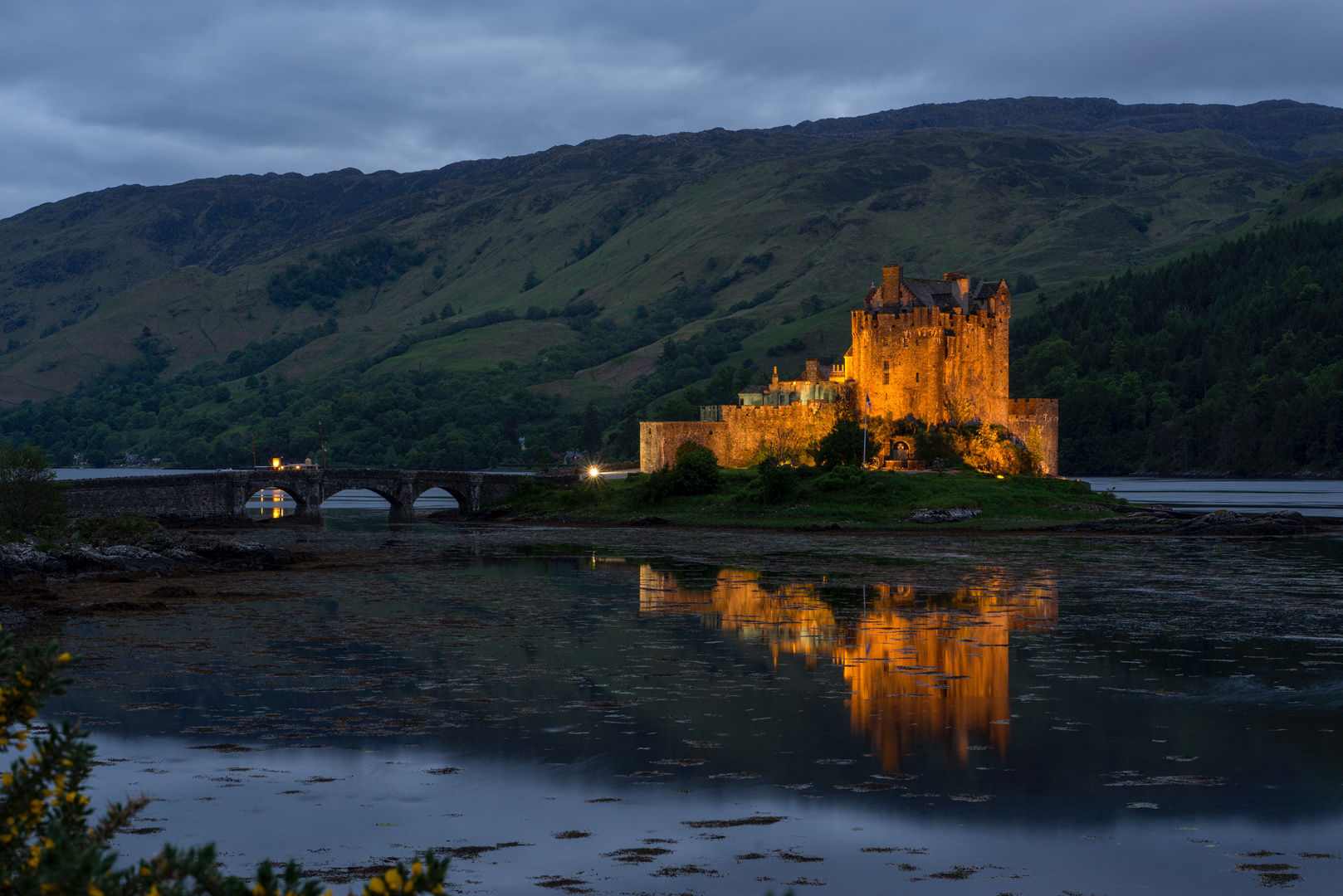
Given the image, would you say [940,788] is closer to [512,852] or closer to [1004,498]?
[512,852]

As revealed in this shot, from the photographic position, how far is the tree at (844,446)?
10375cm

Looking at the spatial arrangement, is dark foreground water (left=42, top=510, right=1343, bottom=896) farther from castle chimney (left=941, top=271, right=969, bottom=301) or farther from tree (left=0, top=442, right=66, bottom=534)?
castle chimney (left=941, top=271, right=969, bottom=301)

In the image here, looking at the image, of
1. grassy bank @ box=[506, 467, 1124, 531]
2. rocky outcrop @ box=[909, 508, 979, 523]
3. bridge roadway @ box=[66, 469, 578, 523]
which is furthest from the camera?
grassy bank @ box=[506, 467, 1124, 531]

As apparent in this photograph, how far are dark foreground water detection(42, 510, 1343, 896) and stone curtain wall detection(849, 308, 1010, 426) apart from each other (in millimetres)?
49780

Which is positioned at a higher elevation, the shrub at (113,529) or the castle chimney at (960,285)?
the castle chimney at (960,285)

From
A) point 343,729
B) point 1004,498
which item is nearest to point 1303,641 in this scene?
point 343,729

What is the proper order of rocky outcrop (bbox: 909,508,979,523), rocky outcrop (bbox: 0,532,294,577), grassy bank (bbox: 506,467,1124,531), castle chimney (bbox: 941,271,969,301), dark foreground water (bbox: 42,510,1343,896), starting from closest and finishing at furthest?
dark foreground water (bbox: 42,510,1343,896) < rocky outcrop (bbox: 0,532,294,577) < rocky outcrop (bbox: 909,508,979,523) < grassy bank (bbox: 506,467,1124,531) < castle chimney (bbox: 941,271,969,301)

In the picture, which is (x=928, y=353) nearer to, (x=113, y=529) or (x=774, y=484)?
(x=774, y=484)

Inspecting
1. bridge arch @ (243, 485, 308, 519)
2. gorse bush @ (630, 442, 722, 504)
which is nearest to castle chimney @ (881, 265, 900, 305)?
gorse bush @ (630, 442, 722, 504)

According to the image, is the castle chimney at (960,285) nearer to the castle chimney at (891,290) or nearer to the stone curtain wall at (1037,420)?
the castle chimney at (891,290)

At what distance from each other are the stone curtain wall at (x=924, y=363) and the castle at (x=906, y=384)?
0.22 ft

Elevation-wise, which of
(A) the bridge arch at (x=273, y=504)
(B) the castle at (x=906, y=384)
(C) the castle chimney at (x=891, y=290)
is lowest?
(A) the bridge arch at (x=273, y=504)

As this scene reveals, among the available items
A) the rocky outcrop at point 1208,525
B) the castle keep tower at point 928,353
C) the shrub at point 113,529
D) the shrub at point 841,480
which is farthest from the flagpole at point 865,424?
the shrub at point 113,529

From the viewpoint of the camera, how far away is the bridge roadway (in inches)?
3659
